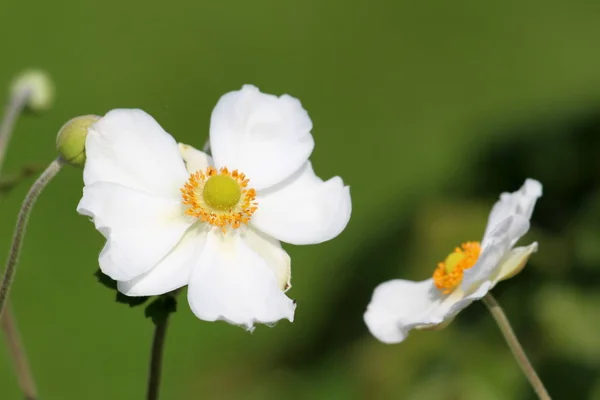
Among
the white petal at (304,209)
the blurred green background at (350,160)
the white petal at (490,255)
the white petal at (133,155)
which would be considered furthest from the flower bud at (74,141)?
the blurred green background at (350,160)

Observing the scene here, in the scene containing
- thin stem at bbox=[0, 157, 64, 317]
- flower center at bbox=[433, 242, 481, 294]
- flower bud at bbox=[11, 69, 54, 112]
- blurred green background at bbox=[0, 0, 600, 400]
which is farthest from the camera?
blurred green background at bbox=[0, 0, 600, 400]

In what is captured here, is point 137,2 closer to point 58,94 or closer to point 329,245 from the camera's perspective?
point 58,94

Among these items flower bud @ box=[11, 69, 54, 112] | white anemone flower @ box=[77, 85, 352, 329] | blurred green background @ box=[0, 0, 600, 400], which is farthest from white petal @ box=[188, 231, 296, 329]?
blurred green background @ box=[0, 0, 600, 400]

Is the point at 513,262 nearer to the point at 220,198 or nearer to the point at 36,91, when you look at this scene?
the point at 220,198

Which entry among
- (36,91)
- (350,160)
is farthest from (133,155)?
(350,160)


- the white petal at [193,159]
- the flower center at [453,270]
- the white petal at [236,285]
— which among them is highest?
the white petal at [193,159]

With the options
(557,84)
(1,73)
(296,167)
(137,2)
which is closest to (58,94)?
(1,73)

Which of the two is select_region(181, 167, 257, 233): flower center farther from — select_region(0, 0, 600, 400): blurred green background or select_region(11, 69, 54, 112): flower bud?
select_region(0, 0, 600, 400): blurred green background

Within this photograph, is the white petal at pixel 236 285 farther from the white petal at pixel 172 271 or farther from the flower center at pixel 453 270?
the flower center at pixel 453 270
